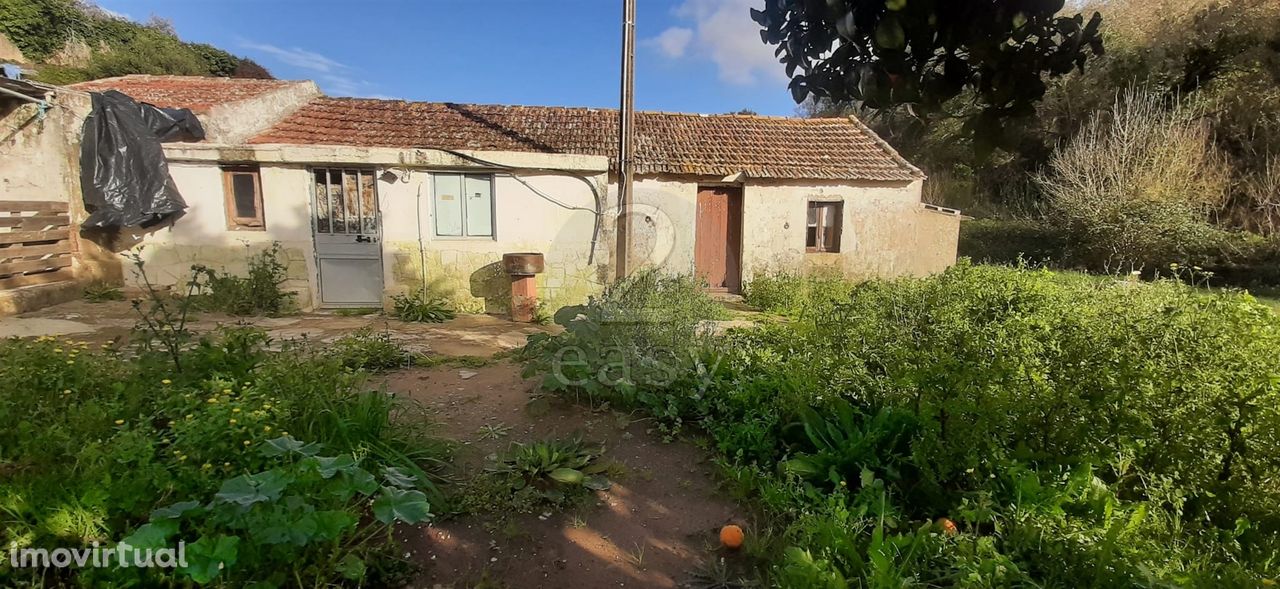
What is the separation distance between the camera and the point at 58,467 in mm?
2324

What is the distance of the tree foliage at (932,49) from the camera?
59.1 inches

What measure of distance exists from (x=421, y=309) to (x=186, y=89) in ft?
20.3

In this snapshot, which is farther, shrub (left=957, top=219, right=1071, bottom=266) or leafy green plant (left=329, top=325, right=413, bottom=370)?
shrub (left=957, top=219, right=1071, bottom=266)

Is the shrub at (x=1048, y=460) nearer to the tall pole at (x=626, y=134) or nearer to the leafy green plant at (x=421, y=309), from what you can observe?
the tall pole at (x=626, y=134)

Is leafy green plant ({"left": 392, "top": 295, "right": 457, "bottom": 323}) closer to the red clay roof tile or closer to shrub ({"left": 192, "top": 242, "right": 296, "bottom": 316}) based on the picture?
shrub ({"left": 192, "top": 242, "right": 296, "bottom": 316})

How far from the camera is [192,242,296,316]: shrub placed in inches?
300

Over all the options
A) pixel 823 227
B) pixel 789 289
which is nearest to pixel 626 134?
pixel 789 289

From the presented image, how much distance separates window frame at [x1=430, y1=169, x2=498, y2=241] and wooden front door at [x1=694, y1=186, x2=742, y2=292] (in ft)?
12.5

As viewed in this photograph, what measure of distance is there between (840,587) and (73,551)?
9.45ft

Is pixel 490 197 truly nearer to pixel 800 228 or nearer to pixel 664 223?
pixel 664 223

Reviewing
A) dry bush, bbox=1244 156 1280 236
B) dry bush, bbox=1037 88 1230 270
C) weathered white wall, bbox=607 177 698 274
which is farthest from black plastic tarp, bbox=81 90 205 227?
dry bush, bbox=1244 156 1280 236

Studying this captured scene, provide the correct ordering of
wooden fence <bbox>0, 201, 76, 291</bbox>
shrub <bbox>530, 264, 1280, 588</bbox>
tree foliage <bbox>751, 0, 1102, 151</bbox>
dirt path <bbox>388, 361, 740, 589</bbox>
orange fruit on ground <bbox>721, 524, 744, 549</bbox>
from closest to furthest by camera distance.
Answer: tree foliage <bbox>751, 0, 1102, 151</bbox>, shrub <bbox>530, 264, 1280, 588</bbox>, dirt path <bbox>388, 361, 740, 589</bbox>, orange fruit on ground <bbox>721, 524, 744, 549</bbox>, wooden fence <bbox>0, 201, 76, 291</bbox>

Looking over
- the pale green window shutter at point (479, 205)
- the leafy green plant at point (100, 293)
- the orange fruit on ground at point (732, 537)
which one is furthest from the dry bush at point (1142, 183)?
the leafy green plant at point (100, 293)

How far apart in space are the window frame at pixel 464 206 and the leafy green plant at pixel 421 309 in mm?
969
